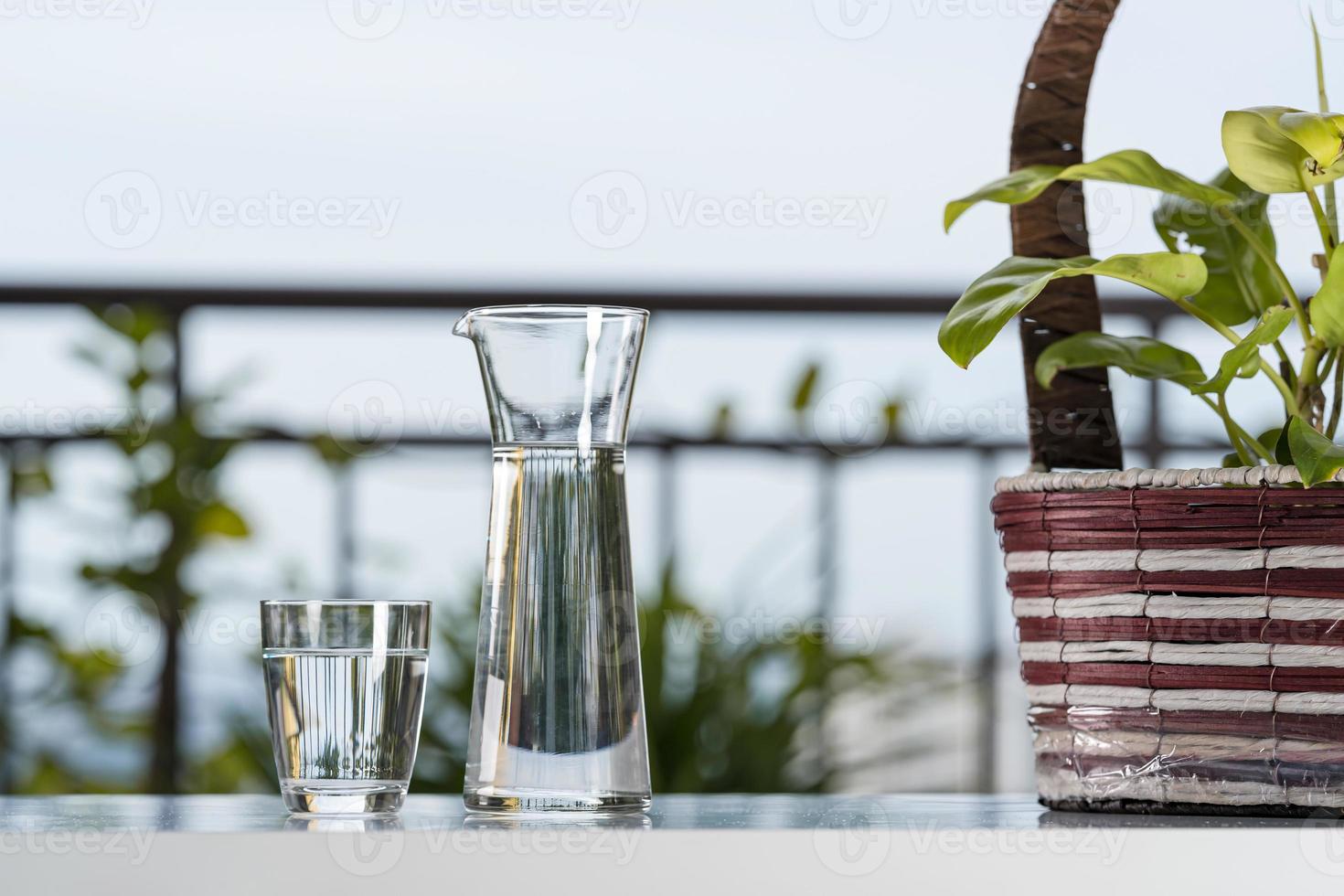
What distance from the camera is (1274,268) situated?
2.32 feet

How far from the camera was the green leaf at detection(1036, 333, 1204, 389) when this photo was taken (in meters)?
0.72

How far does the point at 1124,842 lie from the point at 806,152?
202 inches

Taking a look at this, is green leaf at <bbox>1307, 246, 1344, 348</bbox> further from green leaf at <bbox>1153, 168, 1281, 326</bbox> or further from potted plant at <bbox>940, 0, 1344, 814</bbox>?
green leaf at <bbox>1153, 168, 1281, 326</bbox>

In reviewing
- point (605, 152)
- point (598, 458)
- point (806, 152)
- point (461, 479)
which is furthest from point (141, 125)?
point (598, 458)

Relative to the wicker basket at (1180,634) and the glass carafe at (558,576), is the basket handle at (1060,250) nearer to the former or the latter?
the wicker basket at (1180,634)

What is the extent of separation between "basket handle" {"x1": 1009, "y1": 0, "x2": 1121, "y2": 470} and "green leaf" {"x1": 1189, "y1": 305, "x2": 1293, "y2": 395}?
0.09 meters

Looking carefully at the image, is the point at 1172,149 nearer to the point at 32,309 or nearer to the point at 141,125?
the point at 32,309
